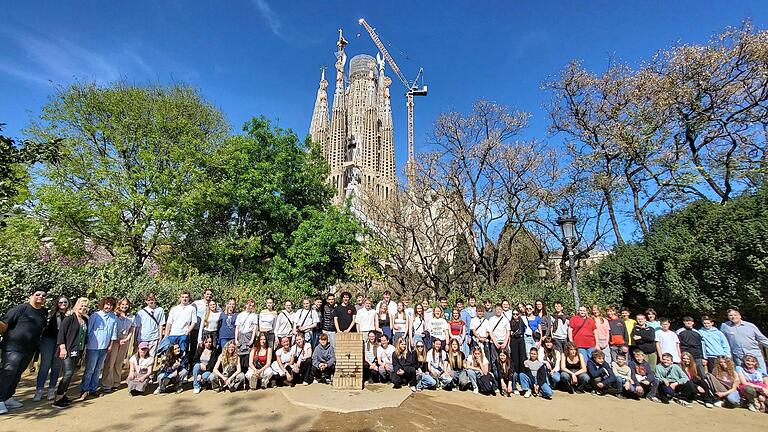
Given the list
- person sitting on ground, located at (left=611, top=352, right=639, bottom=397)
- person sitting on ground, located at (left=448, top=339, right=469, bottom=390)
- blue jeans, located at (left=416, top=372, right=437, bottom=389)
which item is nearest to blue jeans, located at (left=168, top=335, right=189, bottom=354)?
blue jeans, located at (left=416, top=372, right=437, bottom=389)

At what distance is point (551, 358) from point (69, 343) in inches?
331

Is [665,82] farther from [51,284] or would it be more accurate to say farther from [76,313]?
[51,284]

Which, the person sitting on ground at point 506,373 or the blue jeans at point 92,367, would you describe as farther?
the person sitting on ground at point 506,373

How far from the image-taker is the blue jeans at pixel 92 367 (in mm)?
5996

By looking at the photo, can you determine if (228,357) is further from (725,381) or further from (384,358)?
(725,381)

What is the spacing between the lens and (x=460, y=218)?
704 inches

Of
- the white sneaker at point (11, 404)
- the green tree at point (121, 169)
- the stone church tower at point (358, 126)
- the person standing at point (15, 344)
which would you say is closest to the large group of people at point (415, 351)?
the person standing at point (15, 344)

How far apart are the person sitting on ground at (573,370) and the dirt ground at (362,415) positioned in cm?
46

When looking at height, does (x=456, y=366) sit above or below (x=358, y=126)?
below

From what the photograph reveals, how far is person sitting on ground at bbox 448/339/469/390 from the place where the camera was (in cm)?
701

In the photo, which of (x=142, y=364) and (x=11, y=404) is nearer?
(x=11, y=404)

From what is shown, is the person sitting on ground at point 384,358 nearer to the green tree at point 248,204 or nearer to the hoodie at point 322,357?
the hoodie at point 322,357

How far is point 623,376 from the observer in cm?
684

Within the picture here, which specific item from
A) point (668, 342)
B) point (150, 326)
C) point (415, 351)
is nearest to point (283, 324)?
point (150, 326)
